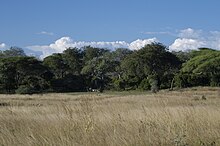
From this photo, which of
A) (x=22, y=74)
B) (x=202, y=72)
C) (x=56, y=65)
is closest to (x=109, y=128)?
(x=202, y=72)

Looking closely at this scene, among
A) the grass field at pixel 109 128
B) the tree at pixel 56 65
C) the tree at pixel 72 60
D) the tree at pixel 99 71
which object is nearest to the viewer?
→ the grass field at pixel 109 128

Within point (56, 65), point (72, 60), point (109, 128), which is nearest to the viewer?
point (109, 128)

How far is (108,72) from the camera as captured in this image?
9156 cm

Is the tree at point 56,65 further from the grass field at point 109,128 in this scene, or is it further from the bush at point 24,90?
the grass field at point 109,128

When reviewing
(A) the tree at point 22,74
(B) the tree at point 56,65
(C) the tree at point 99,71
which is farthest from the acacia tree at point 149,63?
(A) the tree at point 22,74

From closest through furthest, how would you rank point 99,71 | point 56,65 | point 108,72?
point 56,65
point 99,71
point 108,72

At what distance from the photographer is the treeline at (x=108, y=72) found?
67250 millimetres

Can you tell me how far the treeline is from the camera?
221 feet

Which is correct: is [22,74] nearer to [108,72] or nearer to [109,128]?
[108,72]

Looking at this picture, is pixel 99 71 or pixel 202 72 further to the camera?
pixel 99 71

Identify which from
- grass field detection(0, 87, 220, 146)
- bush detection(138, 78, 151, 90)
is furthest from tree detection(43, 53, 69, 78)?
grass field detection(0, 87, 220, 146)

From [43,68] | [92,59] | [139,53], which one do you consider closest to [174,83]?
[139,53]

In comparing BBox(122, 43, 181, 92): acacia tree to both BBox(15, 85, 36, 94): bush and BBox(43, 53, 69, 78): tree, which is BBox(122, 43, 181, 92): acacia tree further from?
BBox(15, 85, 36, 94): bush

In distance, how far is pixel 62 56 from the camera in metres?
93.1
